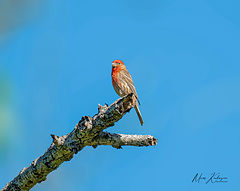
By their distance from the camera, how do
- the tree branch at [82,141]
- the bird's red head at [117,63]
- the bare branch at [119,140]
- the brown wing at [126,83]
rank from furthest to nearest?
the bird's red head at [117,63] < the brown wing at [126,83] < the bare branch at [119,140] < the tree branch at [82,141]

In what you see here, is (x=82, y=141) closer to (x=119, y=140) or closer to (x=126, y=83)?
(x=119, y=140)

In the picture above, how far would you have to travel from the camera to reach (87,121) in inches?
178

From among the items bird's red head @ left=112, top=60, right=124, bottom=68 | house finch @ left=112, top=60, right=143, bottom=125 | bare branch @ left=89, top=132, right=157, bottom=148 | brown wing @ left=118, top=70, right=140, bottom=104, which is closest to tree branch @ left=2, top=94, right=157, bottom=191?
bare branch @ left=89, top=132, right=157, bottom=148

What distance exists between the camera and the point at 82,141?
4742 mm

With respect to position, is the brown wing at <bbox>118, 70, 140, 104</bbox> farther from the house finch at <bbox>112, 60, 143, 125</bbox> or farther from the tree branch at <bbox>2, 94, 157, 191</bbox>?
the tree branch at <bbox>2, 94, 157, 191</bbox>

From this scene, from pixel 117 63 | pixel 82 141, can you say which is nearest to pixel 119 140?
pixel 82 141

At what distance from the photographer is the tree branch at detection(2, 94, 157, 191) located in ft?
14.6

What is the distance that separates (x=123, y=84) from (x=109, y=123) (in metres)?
4.18

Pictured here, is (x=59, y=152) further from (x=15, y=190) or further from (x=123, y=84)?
(x=123, y=84)

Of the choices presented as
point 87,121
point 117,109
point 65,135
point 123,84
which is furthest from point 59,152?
point 123,84

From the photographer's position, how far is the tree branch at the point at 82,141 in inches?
175

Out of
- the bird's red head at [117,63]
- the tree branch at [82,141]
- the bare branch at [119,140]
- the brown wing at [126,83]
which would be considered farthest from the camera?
the bird's red head at [117,63]

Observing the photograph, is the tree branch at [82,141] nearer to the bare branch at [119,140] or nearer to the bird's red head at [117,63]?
the bare branch at [119,140]

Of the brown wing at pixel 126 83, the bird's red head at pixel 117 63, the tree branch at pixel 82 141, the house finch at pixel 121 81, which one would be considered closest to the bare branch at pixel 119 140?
the tree branch at pixel 82 141
